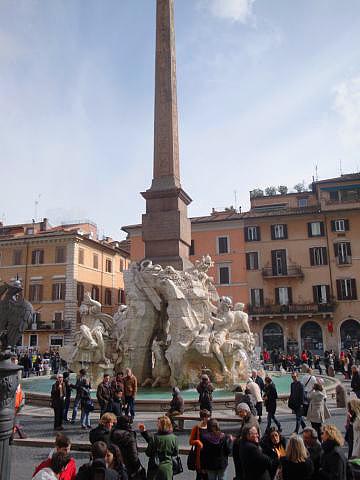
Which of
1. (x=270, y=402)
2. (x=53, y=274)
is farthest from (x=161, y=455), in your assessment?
(x=53, y=274)

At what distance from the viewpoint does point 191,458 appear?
4.07 m

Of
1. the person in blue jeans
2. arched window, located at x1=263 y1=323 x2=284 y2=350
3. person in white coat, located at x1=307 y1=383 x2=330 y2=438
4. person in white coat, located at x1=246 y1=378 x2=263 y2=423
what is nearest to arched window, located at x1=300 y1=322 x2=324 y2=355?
arched window, located at x1=263 y1=323 x2=284 y2=350

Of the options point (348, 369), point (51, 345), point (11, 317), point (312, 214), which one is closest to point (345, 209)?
point (312, 214)

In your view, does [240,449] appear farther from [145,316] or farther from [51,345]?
[51,345]

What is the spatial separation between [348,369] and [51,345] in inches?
786

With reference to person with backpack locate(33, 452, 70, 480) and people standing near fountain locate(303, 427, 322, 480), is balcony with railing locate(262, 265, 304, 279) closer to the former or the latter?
people standing near fountain locate(303, 427, 322, 480)

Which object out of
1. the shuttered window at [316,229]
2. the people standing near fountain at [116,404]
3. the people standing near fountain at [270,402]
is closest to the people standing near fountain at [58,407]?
the people standing near fountain at [116,404]

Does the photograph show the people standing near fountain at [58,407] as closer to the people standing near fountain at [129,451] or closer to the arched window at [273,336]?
the people standing near fountain at [129,451]

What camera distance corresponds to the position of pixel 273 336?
3056cm

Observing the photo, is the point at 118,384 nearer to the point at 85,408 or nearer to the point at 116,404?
the point at 116,404

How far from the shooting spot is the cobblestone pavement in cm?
545

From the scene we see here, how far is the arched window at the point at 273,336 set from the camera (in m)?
30.4

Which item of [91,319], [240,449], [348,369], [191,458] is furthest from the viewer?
[348,369]

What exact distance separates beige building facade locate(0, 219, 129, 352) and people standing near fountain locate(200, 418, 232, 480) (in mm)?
27457
